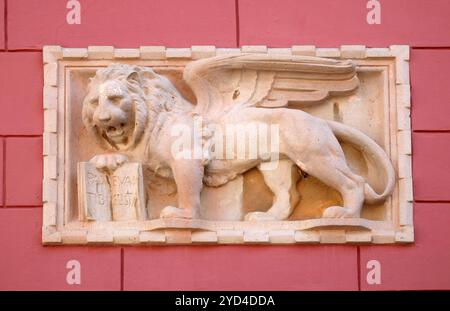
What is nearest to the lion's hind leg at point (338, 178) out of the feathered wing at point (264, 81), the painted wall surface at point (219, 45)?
the painted wall surface at point (219, 45)

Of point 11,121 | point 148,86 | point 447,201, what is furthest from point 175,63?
point 447,201

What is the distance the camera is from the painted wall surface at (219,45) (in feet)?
26.6

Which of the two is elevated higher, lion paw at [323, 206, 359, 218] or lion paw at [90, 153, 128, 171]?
lion paw at [90, 153, 128, 171]

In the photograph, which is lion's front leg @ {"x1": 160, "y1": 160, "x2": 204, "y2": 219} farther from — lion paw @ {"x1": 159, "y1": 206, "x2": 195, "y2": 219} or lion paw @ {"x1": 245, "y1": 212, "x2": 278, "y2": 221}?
lion paw @ {"x1": 245, "y1": 212, "x2": 278, "y2": 221}

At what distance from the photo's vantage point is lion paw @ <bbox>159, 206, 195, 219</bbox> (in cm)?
806

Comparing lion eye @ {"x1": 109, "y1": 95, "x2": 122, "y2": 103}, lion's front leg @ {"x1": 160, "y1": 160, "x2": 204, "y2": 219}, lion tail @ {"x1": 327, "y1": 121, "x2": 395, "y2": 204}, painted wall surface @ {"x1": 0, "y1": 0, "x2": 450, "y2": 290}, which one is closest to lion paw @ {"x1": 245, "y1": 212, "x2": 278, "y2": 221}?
painted wall surface @ {"x1": 0, "y1": 0, "x2": 450, "y2": 290}

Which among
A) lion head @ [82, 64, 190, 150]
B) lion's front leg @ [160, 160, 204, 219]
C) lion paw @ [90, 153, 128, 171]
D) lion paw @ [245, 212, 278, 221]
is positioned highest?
lion head @ [82, 64, 190, 150]

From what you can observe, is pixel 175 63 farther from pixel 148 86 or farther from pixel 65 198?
pixel 65 198

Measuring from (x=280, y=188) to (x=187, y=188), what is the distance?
505mm

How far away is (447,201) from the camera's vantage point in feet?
27.1

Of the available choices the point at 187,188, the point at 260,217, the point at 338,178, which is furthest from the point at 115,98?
the point at 338,178

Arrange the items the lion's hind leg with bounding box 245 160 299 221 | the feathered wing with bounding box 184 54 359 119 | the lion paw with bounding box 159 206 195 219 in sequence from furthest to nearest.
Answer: the feathered wing with bounding box 184 54 359 119
the lion's hind leg with bounding box 245 160 299 221
the lion paw with bounding box 159 206 195 219

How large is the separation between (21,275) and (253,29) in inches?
72.6

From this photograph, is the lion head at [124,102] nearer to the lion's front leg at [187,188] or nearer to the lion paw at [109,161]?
the lion paw at [109,161]
